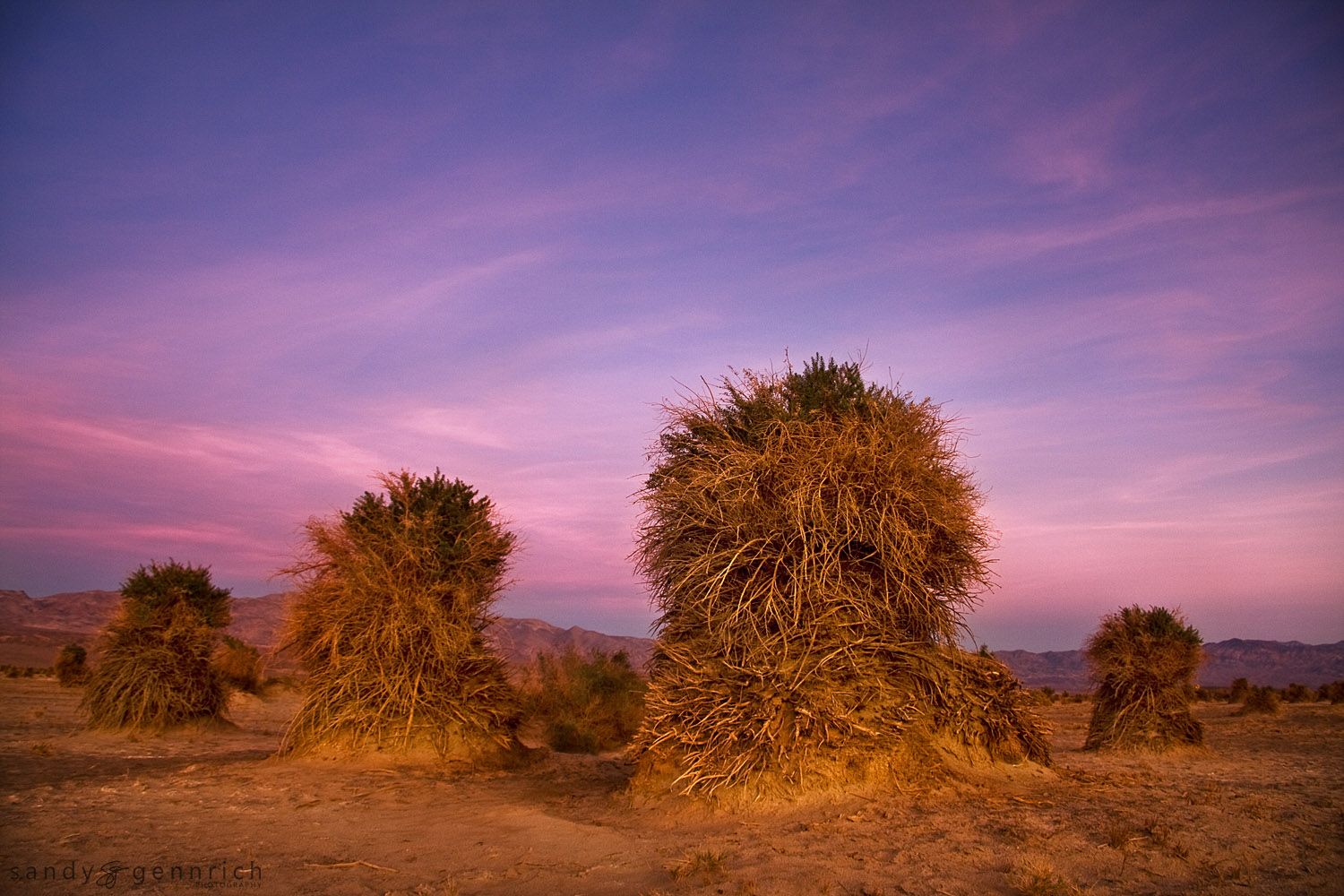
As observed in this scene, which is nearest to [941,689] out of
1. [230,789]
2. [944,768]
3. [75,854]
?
[944,768]

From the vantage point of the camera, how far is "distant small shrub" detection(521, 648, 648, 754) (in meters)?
22.5

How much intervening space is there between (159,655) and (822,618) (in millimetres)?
16346

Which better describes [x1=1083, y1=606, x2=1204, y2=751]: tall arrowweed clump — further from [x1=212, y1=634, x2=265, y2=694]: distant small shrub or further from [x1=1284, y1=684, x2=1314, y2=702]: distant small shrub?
[x1=212, y1=634, x2=265, y2=694]: distant small shrub

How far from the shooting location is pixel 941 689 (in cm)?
880

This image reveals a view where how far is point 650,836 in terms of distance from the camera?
305 inches

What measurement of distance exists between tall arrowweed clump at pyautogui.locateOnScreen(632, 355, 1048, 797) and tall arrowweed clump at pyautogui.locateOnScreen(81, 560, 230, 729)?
13.7 meters

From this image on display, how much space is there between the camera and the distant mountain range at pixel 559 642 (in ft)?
185

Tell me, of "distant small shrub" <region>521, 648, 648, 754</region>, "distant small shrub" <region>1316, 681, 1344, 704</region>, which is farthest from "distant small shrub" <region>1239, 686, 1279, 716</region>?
"distant small shrub" <region>521, 648, 648, 754</region>

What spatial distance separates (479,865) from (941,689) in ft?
17.9

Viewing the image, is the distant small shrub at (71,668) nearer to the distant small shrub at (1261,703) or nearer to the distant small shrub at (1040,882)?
the distant small shrub at (1040,882)

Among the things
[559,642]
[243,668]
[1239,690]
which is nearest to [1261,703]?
[1239,690]

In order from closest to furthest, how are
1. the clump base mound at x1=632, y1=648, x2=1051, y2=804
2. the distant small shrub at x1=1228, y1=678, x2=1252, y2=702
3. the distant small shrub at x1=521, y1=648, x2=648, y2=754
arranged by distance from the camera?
1. the clump base mound at x1=632, y1=648, x2=1051, y2=804
2. the distant small shrub at x1=521, y1=648, x2=648, y2=754
3. the distant small shrub at x1=1228, y1=678, x2=1252, y2=702

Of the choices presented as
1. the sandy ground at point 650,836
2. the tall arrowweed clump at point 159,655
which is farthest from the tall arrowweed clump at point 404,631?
the tall arrowweed clump at point 159,655

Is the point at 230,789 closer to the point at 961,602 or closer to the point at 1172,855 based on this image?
the point at 961,602
